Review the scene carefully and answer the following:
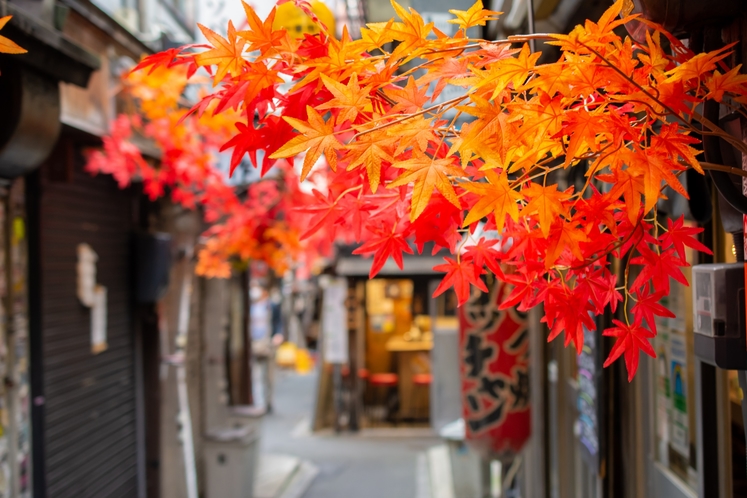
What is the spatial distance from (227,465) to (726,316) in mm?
7661

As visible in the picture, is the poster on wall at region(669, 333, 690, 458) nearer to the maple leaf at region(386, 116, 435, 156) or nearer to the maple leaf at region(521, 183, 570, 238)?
the maple leaf at region(521, 183, 570, 238)

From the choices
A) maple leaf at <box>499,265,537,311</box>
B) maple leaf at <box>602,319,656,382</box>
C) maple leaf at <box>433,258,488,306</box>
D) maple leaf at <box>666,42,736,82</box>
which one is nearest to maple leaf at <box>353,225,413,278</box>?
maple leaf at <box>433,258,488,306</box>

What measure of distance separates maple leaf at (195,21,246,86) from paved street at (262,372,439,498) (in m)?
9.35

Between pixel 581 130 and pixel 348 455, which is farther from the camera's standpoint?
pixel 348 455

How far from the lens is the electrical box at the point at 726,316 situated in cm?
207

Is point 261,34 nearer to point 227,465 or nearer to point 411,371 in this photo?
point 227,465

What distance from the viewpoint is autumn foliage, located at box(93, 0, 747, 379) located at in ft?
5.69

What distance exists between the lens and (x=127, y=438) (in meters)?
7.71

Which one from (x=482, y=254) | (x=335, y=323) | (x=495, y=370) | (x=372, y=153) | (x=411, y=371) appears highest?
(x=372, y=153)

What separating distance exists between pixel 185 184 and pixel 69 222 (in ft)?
4.87

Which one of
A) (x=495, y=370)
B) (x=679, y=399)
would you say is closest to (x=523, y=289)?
(x=679, y=399)

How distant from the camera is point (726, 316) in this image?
2.08 m

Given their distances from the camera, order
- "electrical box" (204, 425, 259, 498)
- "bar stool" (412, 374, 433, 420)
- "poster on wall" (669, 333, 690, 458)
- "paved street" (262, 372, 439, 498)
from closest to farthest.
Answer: "poster on wall" (669, 333, 690, 458) < "electrical box" (204, 425, 259, 498) < "paved street" (262, 372, 439, 498) < "bar stool" (412, 374, 433, 420)

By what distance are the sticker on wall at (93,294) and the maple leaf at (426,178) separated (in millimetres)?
5644
